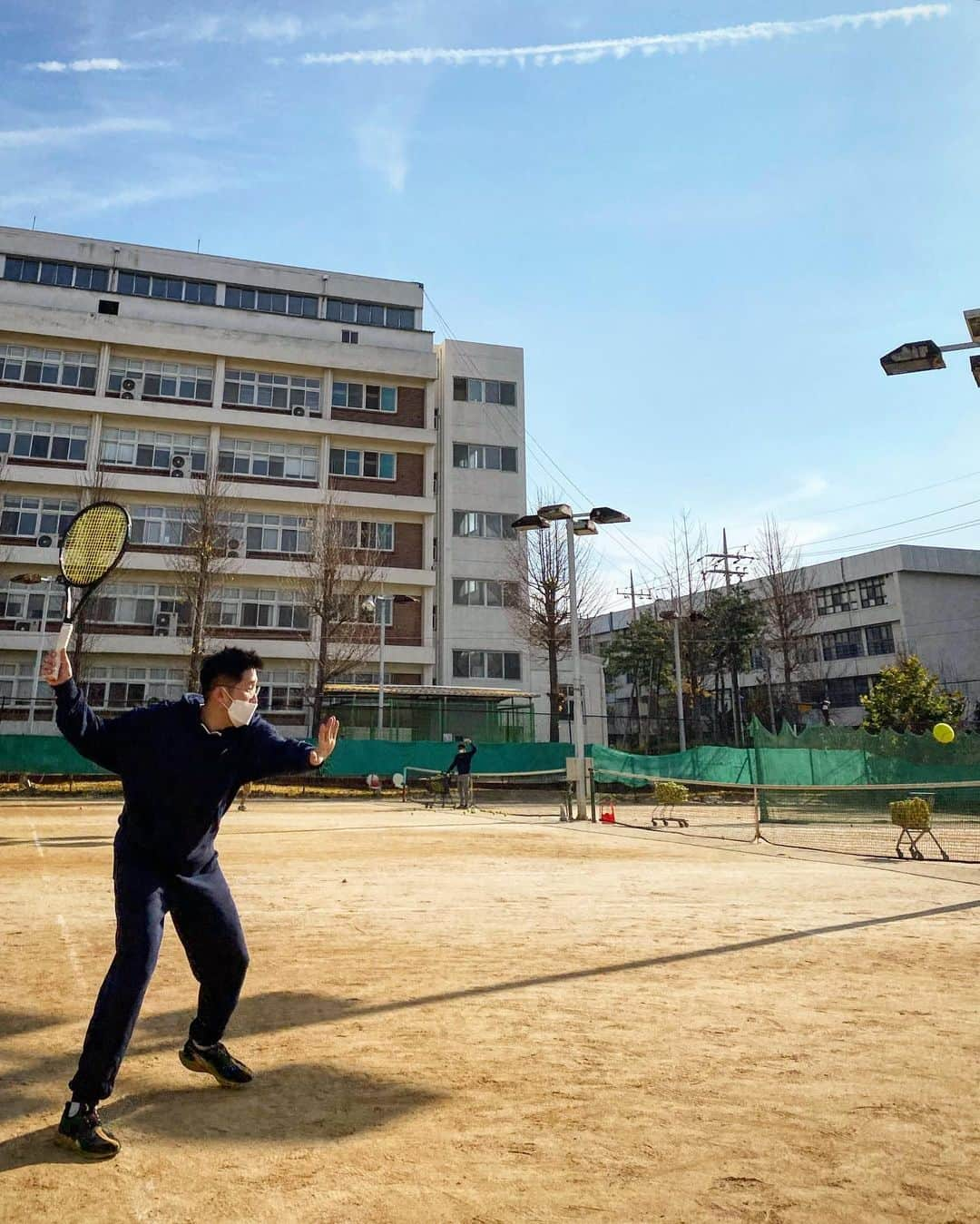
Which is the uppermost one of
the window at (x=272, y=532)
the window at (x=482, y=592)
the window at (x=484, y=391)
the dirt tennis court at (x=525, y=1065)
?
the window at (x=484, y=391)

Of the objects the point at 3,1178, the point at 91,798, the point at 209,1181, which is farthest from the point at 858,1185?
the point at 91,798

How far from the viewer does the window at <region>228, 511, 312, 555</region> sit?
141ft

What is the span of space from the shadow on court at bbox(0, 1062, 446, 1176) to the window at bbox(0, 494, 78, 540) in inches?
1655

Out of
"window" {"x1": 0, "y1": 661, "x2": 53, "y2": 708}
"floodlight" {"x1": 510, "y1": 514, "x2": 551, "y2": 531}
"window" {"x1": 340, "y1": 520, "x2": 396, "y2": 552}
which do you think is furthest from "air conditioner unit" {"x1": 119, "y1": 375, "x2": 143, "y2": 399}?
"floodlight" {"x1": 510, "y1": 514, "x2": 551, "y2": 531}

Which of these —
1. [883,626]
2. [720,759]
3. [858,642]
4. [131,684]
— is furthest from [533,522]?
[858,642]

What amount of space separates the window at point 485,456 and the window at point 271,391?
7870mm

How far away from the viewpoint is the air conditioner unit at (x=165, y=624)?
4075 centimetres

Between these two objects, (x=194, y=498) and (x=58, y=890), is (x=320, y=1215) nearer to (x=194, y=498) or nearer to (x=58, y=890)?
(x=58, y=890)

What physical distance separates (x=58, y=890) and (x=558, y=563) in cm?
3475

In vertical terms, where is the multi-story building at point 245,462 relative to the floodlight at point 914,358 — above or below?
above

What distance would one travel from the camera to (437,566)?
4522 centimetres

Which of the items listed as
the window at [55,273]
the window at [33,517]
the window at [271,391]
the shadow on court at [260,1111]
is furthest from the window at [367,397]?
the shadow on court at [260,1111]

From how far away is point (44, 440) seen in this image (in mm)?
41906

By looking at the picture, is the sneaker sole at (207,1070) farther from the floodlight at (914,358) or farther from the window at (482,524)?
the window at (482,524)
